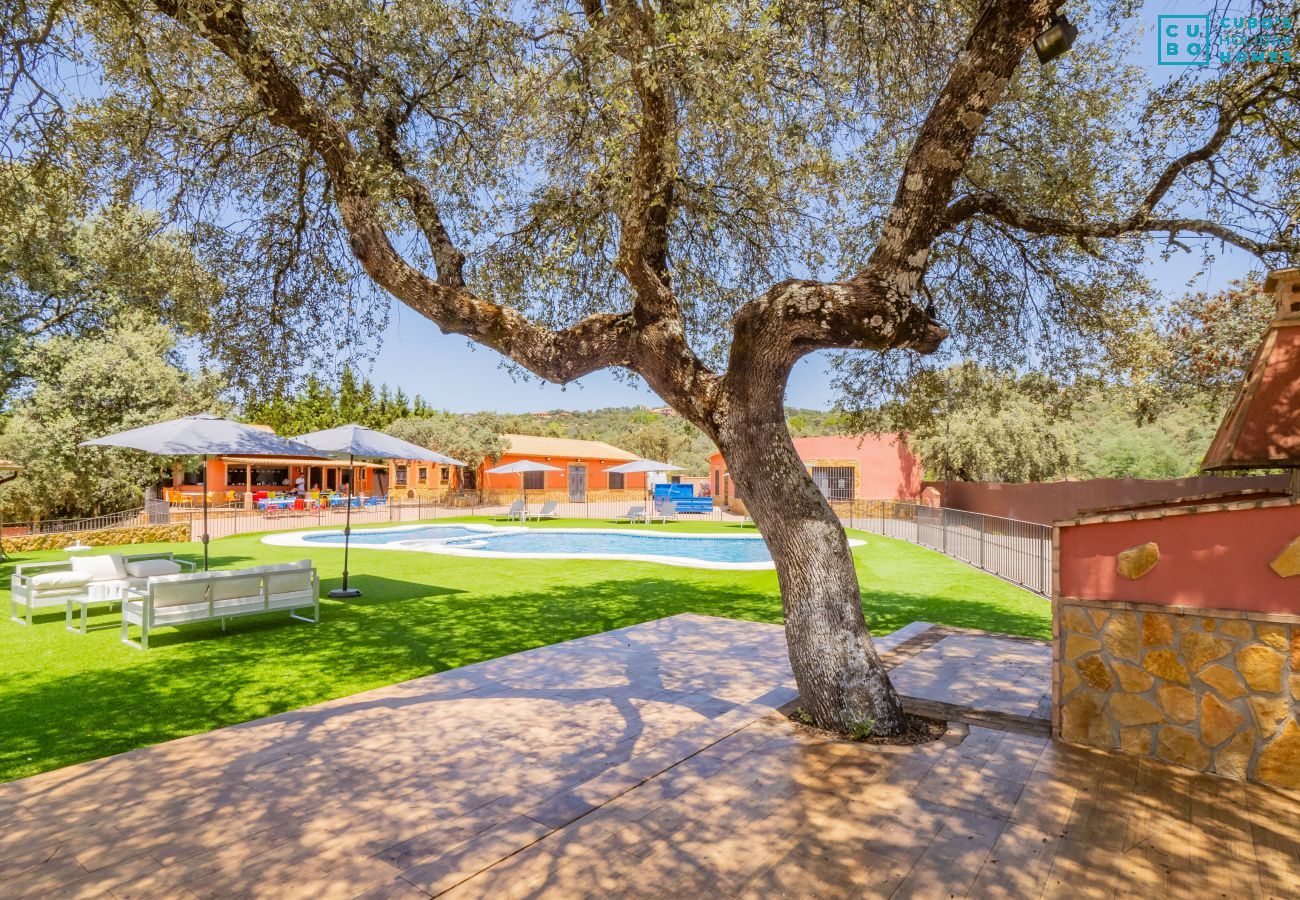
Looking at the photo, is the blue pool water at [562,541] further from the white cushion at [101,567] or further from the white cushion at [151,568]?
the white cushion at [101,567]

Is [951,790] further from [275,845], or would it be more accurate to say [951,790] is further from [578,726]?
[275,845]

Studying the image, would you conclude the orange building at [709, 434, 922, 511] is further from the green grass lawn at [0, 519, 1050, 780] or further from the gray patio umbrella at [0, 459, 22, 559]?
the gray patio umbrella at [0, 459, 22, 559]

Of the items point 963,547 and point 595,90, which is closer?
point 595,90

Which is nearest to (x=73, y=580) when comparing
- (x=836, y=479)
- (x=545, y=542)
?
(x=545, y=542)

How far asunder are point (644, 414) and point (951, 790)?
89.6 metres

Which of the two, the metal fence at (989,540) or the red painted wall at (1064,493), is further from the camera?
the red painted wall at (1064,493)

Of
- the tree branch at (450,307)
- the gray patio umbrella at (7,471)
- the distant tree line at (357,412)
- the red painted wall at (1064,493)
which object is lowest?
the red painted wall at (1064,493)

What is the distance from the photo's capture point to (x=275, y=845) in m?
3.19

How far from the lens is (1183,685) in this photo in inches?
161

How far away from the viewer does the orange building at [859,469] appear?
1177 inches

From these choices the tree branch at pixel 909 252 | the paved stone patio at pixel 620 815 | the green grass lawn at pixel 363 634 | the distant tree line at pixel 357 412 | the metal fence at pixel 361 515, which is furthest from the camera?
the distant tree line at pixel 357 412

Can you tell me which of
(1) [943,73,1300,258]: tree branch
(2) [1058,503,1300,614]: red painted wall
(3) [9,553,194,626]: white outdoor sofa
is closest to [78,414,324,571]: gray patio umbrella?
(3) [9,553,194,626]: white outdoor sofa

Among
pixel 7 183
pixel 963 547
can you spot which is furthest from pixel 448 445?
pixel 7 183

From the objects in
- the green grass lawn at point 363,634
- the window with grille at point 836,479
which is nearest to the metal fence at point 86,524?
the green grass lawn at point 363,634
